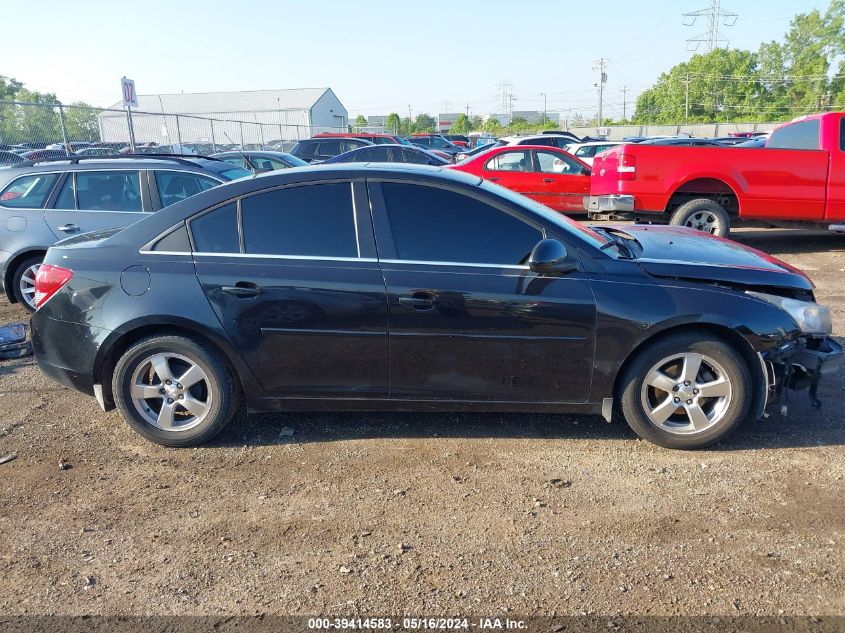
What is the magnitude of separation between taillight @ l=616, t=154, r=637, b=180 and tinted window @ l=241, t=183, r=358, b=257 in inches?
260

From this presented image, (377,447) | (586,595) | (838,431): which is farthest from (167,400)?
(838,431)

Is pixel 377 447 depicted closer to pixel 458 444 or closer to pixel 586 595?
pixel 458 444

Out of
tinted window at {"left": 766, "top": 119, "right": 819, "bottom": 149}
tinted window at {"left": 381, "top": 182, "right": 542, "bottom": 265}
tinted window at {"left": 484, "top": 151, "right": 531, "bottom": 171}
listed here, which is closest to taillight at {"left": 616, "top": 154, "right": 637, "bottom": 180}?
tinted window at {"left": 766, "top": 119, "right": 819, "bottom": 149}

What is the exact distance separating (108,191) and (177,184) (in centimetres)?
73

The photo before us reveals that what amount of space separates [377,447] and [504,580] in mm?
1446

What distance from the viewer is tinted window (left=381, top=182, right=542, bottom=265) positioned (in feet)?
12.9

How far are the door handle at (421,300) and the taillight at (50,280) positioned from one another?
2141 millimetres

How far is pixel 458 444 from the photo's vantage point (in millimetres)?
4152

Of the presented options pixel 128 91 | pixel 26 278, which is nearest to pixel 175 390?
pixel 26 278

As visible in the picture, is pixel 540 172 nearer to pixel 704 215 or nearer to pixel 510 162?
pixel 510 162

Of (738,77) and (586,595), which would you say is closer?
(586,595)

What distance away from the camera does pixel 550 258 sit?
12.2 ft

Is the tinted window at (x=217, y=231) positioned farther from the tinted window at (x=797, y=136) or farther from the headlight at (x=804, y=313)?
the tinted window at (x=797, y=136)

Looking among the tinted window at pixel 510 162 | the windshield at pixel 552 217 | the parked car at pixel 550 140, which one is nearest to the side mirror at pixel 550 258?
Result: the windshield at pixel 552 217
